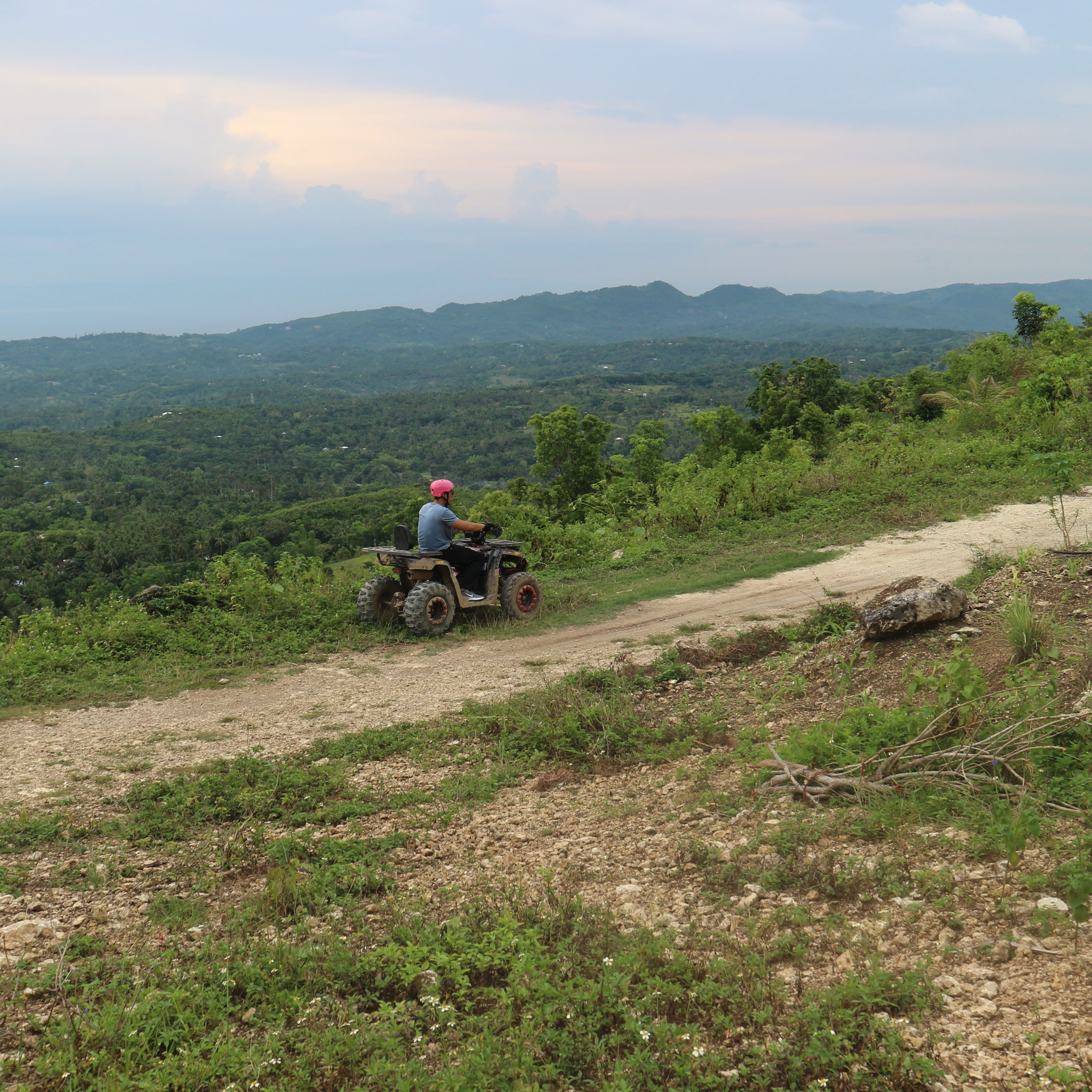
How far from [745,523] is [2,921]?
1159 centimetres

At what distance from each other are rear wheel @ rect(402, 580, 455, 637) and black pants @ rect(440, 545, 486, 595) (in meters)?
0.33

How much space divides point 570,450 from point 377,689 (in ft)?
89.7

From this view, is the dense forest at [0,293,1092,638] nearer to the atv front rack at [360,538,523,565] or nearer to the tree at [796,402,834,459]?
the tree at [796,402,834,459]

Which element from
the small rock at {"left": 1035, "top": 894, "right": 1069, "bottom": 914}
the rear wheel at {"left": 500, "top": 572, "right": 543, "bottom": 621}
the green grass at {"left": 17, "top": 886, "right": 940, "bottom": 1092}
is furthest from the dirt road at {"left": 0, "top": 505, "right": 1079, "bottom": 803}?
the small rock at {"left": 1035, "top": 894, "right": 1069, "bottom": 914}

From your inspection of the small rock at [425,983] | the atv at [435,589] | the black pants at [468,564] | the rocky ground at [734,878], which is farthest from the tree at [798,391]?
the small rock at [425,983]

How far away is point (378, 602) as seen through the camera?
9.28m

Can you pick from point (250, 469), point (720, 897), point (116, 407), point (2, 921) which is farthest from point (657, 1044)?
point (116, 407)

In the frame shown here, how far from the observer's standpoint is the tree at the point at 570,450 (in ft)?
109

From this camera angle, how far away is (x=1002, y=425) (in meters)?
17.4

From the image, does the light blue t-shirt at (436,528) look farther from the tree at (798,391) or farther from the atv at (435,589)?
the tree at (798,391)

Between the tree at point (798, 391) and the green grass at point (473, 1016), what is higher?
the tree at point (798, 391)

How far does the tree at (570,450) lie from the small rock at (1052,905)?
2992 centimetres

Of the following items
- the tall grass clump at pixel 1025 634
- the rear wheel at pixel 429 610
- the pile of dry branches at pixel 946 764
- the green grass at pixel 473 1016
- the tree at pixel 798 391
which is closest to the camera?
the green grass at pixel 473 1016

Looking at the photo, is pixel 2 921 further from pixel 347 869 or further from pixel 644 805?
pixel 644 805
